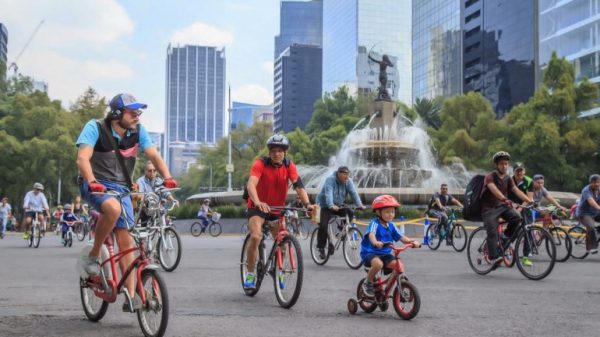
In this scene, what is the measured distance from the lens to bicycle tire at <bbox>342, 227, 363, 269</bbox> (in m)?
12.5

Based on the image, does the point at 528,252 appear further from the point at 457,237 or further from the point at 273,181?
the point at 457,237

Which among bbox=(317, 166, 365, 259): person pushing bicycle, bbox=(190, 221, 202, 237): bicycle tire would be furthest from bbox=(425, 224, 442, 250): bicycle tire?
bbox=(190, 221, 202, 237): bicycle tire

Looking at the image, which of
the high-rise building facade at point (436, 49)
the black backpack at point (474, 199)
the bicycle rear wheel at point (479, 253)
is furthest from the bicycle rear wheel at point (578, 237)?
the high-rise building facade at point (436, 49)

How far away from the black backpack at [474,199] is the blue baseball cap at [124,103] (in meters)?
6.09

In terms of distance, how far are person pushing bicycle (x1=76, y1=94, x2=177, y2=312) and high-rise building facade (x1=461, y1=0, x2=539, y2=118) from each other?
83200mm

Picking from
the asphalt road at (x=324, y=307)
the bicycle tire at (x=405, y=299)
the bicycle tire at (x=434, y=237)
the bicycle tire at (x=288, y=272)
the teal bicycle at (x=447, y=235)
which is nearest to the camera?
the asphalt road at (x=324, y=307)

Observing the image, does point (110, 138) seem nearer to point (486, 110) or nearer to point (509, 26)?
point (486, 110)

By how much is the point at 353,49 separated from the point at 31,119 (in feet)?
344

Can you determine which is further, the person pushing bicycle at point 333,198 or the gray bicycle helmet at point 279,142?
the person pushing bicycle at point 333,198

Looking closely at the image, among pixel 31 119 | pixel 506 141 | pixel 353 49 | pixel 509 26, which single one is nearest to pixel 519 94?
pixel 509 26

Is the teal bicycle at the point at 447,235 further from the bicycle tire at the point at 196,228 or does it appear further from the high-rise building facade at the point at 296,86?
the high-rise building facade at the point at 296,86

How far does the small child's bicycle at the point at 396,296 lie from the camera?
6730 millimetres

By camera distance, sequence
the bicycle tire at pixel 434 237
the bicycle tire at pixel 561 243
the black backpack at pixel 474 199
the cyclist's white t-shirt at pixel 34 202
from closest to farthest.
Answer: the black backpack at pixel 474 199 < the bicycle tire at pixel 561 243 < the bicycle tire at pixel 434 237 < the cyclist's white t-shirt at pixel 34 202

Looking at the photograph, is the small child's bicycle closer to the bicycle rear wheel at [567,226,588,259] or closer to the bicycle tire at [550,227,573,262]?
the bicycle tire at [550,227,573,262]
